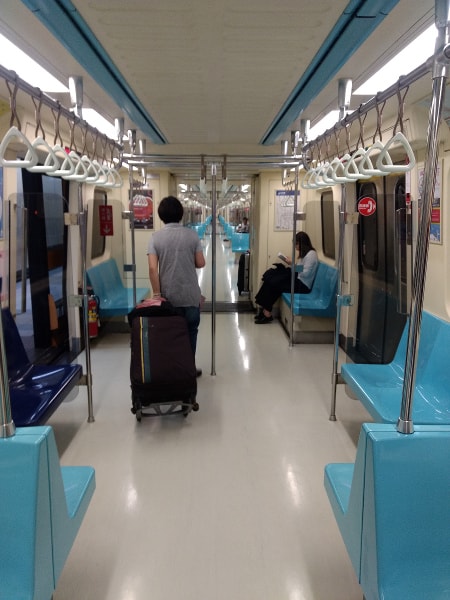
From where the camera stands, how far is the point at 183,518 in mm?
2697

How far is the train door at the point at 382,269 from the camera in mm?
4125

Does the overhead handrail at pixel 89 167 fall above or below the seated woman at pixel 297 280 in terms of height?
above

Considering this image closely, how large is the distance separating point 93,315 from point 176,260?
237 centimetres

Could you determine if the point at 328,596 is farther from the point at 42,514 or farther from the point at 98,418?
the point at 98,418

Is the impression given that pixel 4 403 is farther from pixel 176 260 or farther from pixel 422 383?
pixel 422 383

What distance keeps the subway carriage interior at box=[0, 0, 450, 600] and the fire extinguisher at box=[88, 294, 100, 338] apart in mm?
29

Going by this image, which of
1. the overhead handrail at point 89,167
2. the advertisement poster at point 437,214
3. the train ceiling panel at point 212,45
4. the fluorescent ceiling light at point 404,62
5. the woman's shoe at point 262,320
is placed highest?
the fluorescent ceiling light at point 404,62

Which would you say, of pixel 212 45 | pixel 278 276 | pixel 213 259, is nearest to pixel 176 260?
pixel 213 259

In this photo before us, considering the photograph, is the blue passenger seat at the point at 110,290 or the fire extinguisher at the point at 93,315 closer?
the fire extinguisher at the point at 93,315

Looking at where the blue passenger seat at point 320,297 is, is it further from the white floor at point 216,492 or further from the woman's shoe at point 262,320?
the white floor at point 216,492

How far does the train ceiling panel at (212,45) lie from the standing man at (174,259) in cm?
95

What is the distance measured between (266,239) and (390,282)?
3486 mm

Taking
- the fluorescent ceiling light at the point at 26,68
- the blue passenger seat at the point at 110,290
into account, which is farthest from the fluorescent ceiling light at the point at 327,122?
the blue passenger seat at the point at 110,290

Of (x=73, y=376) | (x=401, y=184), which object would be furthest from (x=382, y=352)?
(x=73, y=376)
